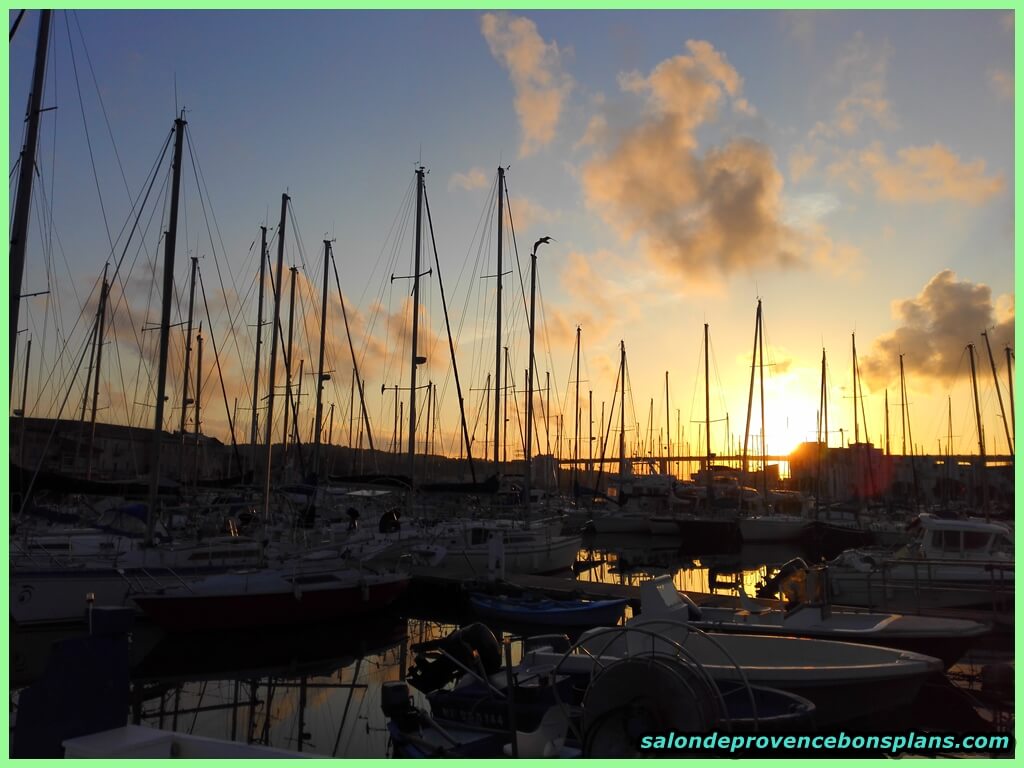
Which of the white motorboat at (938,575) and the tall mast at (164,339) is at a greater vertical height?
the tall mast at (164,339)

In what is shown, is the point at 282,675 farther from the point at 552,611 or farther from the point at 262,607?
the point at 552,611

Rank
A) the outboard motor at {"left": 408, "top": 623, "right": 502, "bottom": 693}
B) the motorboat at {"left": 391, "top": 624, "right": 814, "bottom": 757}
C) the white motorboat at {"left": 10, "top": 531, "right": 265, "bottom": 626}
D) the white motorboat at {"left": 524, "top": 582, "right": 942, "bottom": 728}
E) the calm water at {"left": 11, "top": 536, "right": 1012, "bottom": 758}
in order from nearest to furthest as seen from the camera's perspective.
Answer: the motorboat at {"left": 391, "top": 624, "right": 814, "bottom": 757}
the white motorboat at {"left": 524, "top": 582, "right": 942, "bottom": 728}
the outboard motor at {"left": 408, "top": 623, "right": 502, "bottom": 693}
the calm water at {"left": 11, "top": 536, "right": 1012, "bottom": 758}
the white motorboat at {"left": 10, "top": 531, "right": 265, "bottom": 626}

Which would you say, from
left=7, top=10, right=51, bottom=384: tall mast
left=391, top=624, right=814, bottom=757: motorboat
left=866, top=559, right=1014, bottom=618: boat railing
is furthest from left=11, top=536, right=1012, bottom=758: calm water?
left=7, top=10, right=51, bottom=384: tall mast

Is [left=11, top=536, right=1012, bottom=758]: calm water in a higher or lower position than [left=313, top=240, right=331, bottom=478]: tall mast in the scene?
lower

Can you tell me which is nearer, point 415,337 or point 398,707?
point 398,707

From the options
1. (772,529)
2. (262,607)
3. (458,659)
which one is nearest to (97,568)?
(262,607)

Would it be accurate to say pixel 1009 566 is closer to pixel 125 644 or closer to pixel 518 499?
pixel 125 644

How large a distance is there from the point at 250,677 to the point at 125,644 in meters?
12.0

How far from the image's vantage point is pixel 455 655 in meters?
13.7

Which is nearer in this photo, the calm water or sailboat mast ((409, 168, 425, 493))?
the calm water

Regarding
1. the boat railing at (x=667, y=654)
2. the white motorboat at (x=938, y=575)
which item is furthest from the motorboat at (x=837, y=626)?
the white motorboat at (x=938, y=575)

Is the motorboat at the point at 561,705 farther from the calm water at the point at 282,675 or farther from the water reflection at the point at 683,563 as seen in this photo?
the water reflection at the point at 683,563

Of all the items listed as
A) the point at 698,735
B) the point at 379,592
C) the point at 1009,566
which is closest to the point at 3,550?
the point at 698,735

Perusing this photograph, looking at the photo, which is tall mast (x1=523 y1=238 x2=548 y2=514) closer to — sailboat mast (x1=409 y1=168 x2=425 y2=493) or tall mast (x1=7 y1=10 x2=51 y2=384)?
sailboat mast (x1=409 y1=168 x2=425 y2=493)
